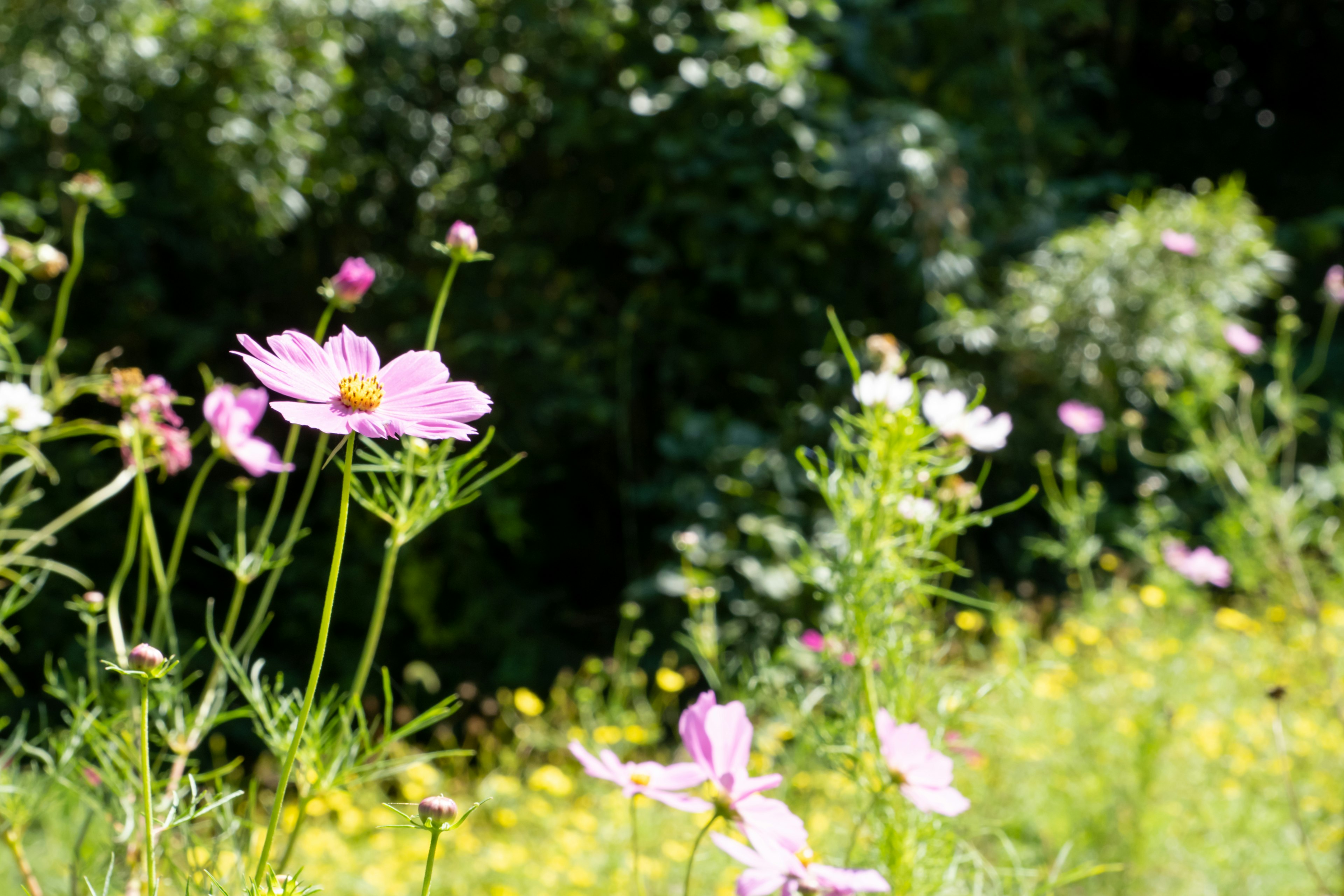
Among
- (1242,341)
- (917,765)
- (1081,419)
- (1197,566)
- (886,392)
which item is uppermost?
(886,392)

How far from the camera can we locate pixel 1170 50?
6.14 metres

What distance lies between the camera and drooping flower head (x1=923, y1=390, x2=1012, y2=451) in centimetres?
71

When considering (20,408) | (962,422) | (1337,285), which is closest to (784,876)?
(962,422)

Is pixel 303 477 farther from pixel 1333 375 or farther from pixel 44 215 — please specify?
pixel 1333 375

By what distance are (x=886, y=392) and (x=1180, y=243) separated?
A: 6.91ft

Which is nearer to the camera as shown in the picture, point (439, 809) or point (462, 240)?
point (439, 809)

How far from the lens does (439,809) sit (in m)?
0.35

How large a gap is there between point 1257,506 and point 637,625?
156 cm

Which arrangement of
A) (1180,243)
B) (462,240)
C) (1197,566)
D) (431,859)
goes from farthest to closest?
(1180,243) → (1197,566) → (462,240) → (431,859)

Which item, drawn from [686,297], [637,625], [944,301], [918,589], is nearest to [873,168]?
[944,301]

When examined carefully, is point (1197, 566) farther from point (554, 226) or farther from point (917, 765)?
point (554, 226)

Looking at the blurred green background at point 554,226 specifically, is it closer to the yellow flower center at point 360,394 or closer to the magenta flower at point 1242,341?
the magenta flower at point 1242,341

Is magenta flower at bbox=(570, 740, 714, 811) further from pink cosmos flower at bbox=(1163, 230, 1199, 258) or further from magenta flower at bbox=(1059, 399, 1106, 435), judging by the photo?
pink cosmos flower at bbox=(1163, 230, 1199, 258)

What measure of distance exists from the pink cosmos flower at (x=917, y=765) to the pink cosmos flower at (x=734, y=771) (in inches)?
3.8
